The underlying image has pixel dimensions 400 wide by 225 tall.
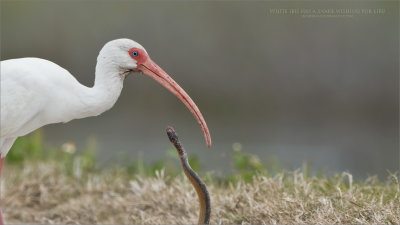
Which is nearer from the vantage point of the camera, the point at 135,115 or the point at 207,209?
the point at 207,209

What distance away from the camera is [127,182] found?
6652 millimetres

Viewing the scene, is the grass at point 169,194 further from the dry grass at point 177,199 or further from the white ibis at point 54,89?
the white ibis at point 54,89

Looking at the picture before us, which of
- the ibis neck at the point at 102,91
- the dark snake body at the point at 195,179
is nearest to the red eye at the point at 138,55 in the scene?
the ibis neck at the point at 102,91

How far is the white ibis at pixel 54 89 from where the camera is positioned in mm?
4539

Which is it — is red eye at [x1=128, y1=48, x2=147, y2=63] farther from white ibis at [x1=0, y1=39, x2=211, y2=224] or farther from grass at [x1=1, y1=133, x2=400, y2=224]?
grass at [x1=1, y1=133, x2=400, y2=224]

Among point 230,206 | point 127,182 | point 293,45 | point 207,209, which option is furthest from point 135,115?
point 207,209

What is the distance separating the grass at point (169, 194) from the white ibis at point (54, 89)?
4.21 feet

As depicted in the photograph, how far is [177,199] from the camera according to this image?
570 cm

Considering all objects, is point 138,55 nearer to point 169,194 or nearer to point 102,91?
point 102,91

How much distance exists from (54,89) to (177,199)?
1.65 meters

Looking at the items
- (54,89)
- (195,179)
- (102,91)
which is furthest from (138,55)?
(195,179)

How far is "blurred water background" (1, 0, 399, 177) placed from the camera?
34.6ft

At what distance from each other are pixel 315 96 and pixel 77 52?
416 centimetres

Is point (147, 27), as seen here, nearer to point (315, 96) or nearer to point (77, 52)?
point (77, 52)
